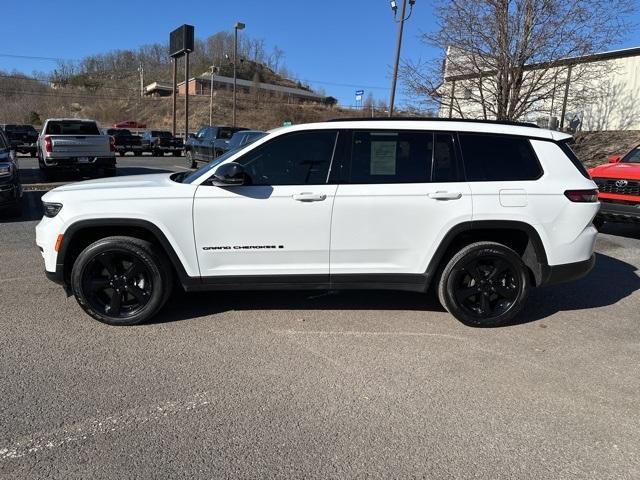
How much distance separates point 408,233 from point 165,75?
466ft

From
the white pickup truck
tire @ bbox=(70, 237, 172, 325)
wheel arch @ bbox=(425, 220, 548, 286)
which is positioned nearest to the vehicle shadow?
tire @ bbox=(70, 237, 172, 325)

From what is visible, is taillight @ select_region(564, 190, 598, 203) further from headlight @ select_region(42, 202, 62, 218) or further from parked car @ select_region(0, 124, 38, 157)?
parked car @ select_region(0, 124, 38, 157)

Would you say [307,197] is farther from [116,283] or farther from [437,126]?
[116,283]

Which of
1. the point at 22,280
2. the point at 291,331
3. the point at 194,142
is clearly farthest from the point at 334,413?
the point at 194,142

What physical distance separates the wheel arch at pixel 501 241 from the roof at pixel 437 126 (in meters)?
0.84

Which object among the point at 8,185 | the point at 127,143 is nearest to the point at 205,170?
the point at 8,185

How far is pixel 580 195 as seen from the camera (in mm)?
4527

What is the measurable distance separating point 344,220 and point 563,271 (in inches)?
82.0

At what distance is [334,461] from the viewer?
265 cm

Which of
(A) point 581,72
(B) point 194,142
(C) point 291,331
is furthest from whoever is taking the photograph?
(B) point 194,142

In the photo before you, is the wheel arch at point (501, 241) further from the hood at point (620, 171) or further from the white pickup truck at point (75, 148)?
the white pickup truck at point (75, 148)

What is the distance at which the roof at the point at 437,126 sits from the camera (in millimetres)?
4457

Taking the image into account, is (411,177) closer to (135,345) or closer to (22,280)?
(135,345)

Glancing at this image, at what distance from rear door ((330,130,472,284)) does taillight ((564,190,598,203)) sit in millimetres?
936
